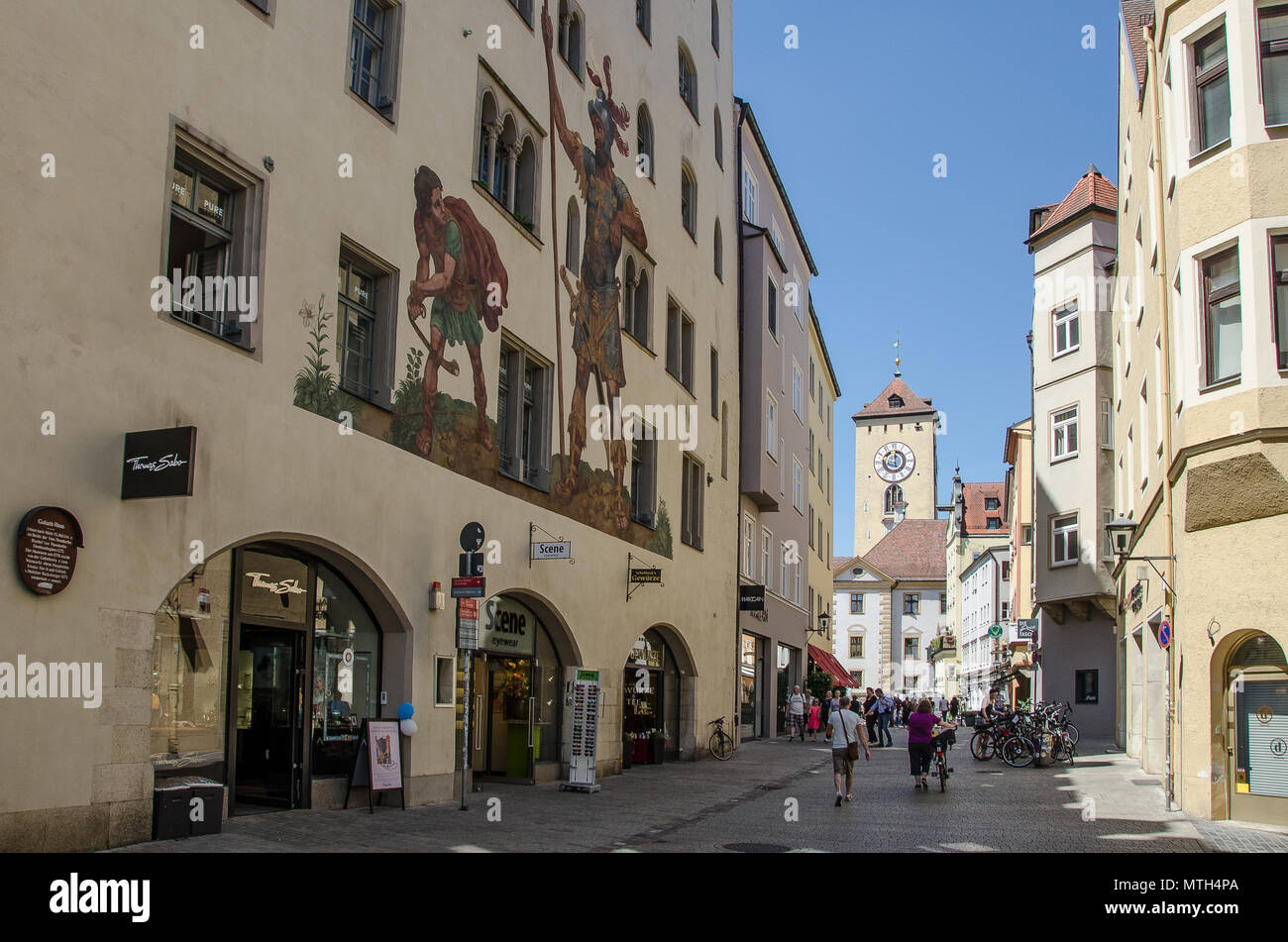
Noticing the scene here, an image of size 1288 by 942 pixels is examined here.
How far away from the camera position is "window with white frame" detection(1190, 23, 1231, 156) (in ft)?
54.3

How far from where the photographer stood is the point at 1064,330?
38.3 m

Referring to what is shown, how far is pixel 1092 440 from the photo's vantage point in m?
36.3

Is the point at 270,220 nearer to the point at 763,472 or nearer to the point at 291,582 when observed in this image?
the point at 291,582

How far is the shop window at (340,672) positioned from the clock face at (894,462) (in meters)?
116

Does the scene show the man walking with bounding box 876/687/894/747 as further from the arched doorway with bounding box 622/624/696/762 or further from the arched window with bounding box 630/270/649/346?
the arched window with bounding box 630/270/649/346

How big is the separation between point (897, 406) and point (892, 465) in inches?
248

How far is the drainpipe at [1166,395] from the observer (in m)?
17.9

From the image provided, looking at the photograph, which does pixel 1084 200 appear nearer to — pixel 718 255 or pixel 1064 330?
pixel 1064 330

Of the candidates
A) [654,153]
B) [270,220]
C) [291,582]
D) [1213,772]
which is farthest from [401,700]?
[654,153]

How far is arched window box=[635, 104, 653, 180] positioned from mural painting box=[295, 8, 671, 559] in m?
1.20

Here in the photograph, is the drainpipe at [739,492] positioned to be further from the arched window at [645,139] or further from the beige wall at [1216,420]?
the beige wall at [1216,420]

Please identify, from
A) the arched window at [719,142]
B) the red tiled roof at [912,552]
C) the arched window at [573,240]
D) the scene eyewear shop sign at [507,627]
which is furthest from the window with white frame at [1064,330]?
the red tiled roof at [912,552]

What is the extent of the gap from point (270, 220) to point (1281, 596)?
41.2 feet

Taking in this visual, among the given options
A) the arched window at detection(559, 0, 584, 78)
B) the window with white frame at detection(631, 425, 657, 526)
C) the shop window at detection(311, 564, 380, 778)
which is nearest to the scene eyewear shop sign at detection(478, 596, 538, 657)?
the shop window at detection(311, 564, 380, 778)
